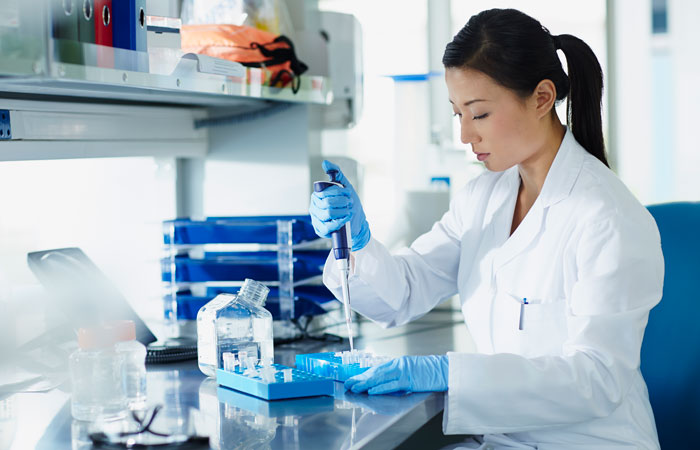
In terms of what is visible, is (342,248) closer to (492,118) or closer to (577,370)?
(492,118)

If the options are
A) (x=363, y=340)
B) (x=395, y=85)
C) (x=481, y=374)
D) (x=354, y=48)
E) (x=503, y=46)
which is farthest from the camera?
(x=395, y=85)

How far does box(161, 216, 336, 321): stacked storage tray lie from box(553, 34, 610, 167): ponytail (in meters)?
0.62

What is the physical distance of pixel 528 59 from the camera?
1.51 meters

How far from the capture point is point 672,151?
321 centimetres

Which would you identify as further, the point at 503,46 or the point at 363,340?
the point at 363,340

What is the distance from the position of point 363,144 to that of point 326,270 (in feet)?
2.72

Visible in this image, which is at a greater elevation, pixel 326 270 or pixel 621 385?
pixel 326 270

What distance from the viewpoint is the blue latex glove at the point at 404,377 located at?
134 centimetres

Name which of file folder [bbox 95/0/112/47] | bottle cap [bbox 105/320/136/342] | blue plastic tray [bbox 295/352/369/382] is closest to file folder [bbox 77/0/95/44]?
file folder [bbox 95/0/112/47]

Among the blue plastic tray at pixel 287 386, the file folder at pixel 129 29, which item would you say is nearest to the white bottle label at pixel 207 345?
the blue plastic tray at pixel 287 386

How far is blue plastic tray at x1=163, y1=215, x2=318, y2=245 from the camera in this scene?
189cm

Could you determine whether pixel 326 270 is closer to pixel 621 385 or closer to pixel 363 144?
pixel 621 385

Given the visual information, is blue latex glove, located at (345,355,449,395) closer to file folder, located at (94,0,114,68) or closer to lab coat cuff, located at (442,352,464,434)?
lab coat cuff, located at (442,352,464,434)

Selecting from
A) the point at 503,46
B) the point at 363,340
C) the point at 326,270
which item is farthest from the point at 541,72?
the point at 363,340
